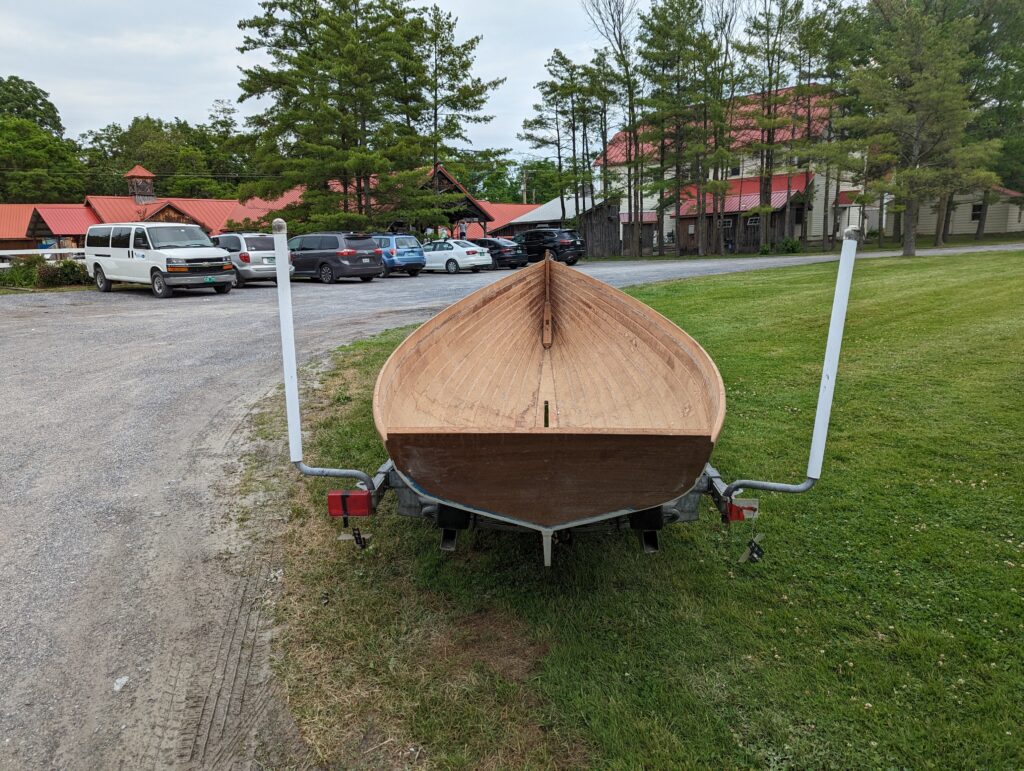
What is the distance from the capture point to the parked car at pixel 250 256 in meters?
19.0

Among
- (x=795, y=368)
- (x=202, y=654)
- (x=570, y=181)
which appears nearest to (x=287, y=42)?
(x=570, y=181)

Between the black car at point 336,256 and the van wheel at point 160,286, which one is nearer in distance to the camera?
the van wheel at point 160,286

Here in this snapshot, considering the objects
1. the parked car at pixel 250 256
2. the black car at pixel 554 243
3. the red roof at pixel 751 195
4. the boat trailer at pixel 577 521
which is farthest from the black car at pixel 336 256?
the red roof at pixel 751 195

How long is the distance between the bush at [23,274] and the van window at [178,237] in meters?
5.61

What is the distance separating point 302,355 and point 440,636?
6270 millimetres

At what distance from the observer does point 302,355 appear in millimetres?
8547

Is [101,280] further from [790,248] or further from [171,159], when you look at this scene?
[171,159]

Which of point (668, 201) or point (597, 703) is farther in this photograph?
point (668, 201)

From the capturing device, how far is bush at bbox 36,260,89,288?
60.1 feet

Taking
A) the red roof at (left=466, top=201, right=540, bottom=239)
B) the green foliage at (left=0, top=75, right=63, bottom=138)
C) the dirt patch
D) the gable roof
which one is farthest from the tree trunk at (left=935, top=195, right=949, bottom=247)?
the green foliage at (left=0, top=75, right=63, bottom=138)

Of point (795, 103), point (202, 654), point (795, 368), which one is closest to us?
point (202, 654)

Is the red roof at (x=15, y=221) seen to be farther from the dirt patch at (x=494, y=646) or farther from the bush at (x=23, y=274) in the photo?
the dirt patch at (x=494, y=646)

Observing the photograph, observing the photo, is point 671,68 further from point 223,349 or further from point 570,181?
point 223,349

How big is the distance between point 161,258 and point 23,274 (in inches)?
278
